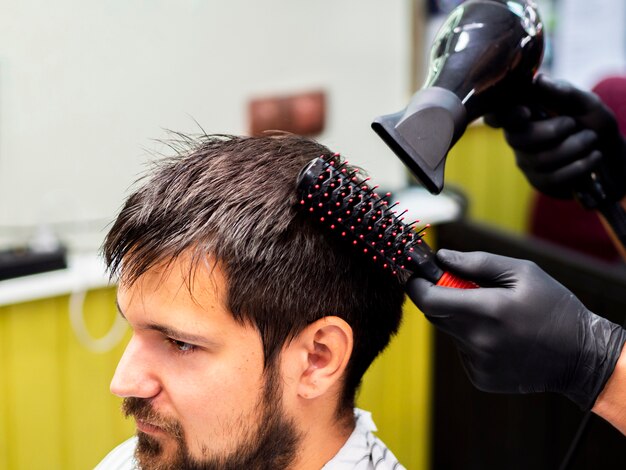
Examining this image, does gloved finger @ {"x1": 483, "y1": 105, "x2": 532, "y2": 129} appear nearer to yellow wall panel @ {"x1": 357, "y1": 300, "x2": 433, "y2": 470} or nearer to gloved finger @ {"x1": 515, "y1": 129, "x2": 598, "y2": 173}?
gloved finger @ {"x1": 515, "y1": 129, "x2": 598, "y2": 173}

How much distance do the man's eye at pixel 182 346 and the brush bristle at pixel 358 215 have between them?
29 cm

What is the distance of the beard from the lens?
1.30 m

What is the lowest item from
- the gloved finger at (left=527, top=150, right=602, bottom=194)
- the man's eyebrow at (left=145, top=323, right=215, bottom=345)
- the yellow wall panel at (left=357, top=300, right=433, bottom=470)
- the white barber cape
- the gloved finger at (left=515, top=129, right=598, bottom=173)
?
the yellow wall panel at (left=357, top=300, right=433, bottom=470)

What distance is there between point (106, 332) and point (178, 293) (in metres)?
1.31

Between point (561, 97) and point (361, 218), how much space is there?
749 mm

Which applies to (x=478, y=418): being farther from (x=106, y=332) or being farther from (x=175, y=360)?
(x=175, y=360)

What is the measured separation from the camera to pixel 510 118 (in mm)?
1648

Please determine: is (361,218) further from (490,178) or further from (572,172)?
(490,178)

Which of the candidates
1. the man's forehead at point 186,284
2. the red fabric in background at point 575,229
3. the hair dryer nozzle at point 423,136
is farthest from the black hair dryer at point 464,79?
the red fabric in background at point 575,229

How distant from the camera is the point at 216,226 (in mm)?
1246

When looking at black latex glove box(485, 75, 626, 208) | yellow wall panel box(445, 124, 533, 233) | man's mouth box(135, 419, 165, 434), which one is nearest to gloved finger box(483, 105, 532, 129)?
black latex glove box(485, 75, 626, 208)

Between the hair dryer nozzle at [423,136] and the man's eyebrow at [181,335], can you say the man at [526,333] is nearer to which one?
the hair dryer nozzle at [423,136]

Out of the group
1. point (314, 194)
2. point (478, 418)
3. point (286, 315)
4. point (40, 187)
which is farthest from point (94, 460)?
point (314, 194)

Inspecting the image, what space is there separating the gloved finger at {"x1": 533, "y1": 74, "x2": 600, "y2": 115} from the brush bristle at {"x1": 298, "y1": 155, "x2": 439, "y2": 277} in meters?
0.62
